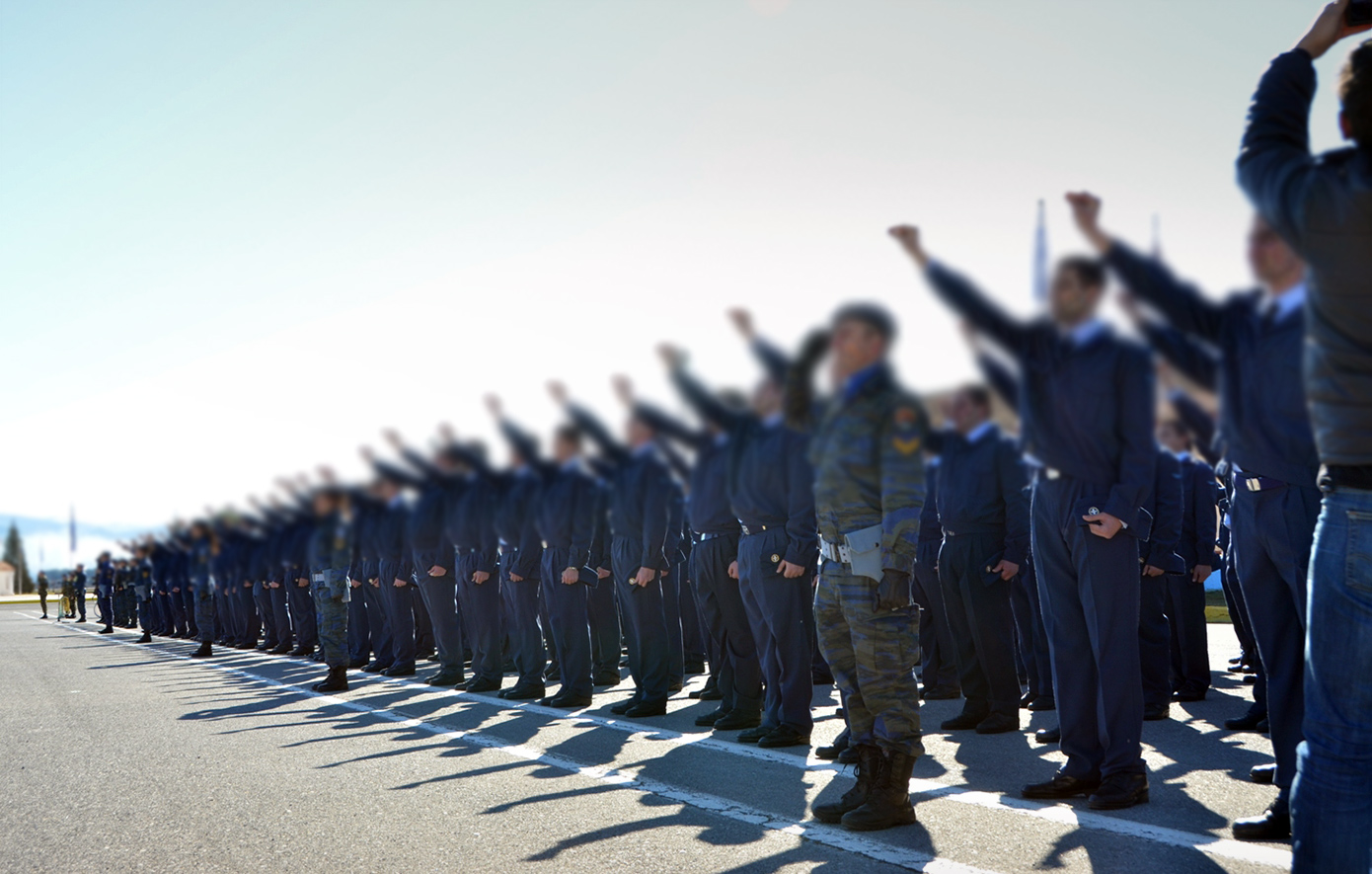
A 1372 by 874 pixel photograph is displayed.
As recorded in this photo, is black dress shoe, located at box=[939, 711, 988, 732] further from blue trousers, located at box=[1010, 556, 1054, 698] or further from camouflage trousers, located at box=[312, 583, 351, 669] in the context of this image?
camouflage trousers, located at box=[312, 583, 351, 669]

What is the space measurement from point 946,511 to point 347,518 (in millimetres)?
8785

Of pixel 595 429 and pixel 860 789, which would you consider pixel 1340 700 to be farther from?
pixel 595 429

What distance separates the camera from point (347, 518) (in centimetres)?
1359

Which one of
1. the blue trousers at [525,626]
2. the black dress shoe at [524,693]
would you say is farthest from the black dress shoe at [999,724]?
the blue trousers at [525,626]

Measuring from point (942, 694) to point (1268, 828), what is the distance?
4.82 metres

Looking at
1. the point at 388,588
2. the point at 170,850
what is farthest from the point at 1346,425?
the point at 388,588

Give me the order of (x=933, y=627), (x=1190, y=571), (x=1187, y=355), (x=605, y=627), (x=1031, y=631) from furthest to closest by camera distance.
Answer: (x=605, y=627)
(x=933, y=627)
(x=1190, y=571)
(x=1031, y=631)
(x=1187, y=355)

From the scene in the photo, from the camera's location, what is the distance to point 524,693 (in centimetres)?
971

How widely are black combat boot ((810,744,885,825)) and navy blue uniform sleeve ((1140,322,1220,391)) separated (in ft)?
6.34

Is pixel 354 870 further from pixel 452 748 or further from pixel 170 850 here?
pixel 452 748

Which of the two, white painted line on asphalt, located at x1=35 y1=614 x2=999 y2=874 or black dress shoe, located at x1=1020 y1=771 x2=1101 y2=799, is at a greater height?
white painted line on asphalt, located at x1=35 y1=614 x2=999 y2=874

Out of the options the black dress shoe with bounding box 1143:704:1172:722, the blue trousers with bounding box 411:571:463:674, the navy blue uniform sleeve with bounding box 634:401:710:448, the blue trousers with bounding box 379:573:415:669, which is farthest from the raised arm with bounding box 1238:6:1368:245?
the blue trousers with bounding box 379:573:415:669

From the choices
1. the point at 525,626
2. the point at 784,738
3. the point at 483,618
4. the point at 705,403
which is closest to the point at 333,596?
the point at 483,618

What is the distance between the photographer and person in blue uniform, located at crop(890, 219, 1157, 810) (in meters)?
4.52
